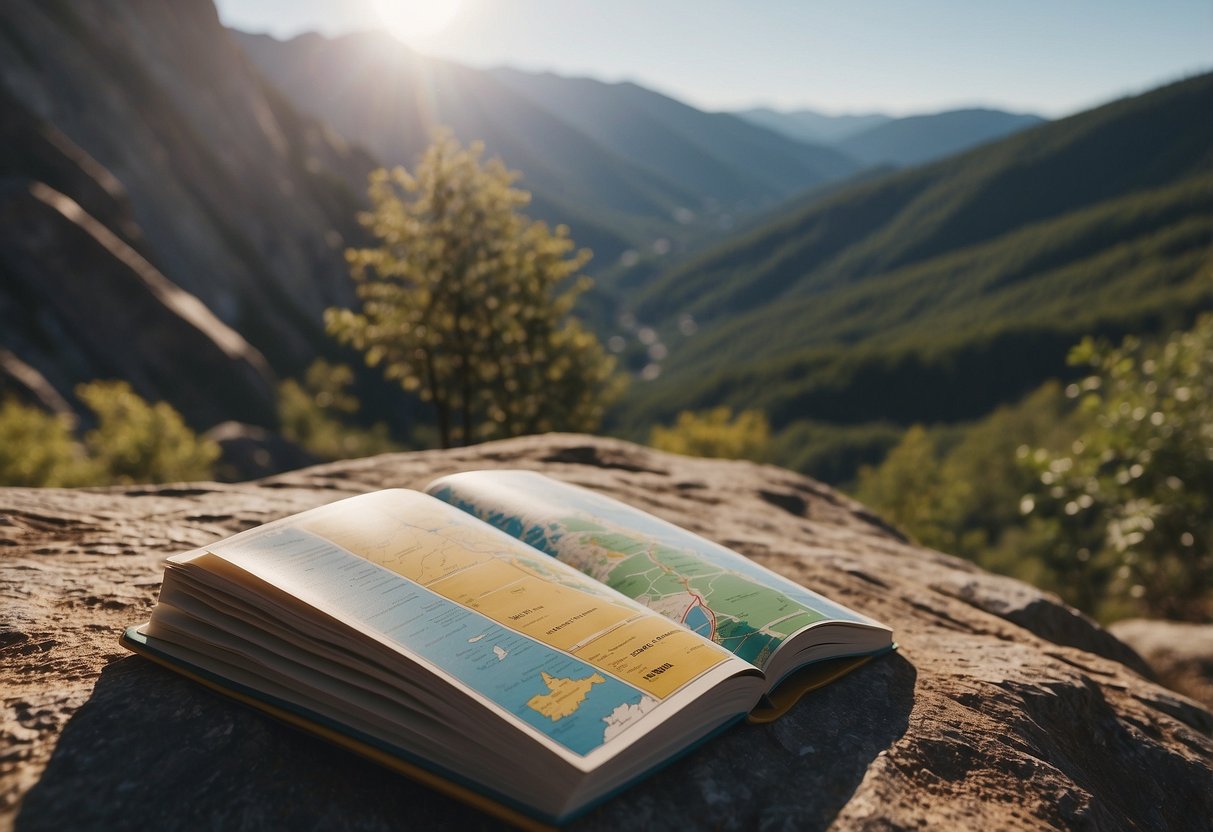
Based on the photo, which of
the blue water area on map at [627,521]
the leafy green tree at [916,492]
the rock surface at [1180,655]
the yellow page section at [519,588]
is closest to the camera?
the yellow page section at [519,588]

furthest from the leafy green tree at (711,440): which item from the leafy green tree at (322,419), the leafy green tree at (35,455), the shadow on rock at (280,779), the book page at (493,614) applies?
the shadow on rock at (280,779)

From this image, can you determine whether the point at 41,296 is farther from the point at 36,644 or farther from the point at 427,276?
the point at 36,644

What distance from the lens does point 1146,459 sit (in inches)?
308

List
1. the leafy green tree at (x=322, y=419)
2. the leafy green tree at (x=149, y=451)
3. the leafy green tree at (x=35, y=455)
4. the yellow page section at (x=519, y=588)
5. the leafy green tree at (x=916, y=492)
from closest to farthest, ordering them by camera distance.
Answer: the yellow page section at (x=519, y=588)
the leafy green tree at (x=35, y=455)
the leafy green tree at (x=149, y=451)
the leafy green tree at (x=916, y=492)
the leafy green tree at (x=322, y=419)

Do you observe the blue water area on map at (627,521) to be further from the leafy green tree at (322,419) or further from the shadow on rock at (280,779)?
the leafy green tree at (322,419)

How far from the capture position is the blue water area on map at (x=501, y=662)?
185 centimetres

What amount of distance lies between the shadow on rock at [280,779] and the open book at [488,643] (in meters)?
0.10

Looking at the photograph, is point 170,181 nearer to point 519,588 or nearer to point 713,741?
point 519,588

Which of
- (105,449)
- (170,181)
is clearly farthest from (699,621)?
(170,181)

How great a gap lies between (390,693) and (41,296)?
5561cm

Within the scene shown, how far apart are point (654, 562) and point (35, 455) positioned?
3051 centimetres

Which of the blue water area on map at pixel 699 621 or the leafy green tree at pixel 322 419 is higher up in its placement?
the blue water area on map at pixel 699 621

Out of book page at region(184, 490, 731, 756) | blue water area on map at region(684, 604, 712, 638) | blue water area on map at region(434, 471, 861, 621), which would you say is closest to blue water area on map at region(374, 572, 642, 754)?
book page at region(184, 490, 731, 756)

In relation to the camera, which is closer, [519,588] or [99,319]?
[519,588]
